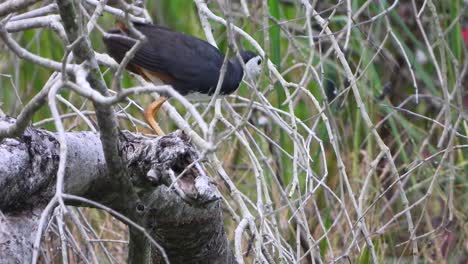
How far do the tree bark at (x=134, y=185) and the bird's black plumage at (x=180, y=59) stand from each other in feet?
2.86

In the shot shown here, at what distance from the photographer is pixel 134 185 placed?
2.18 m

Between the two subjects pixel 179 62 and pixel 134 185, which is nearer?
pixel 134 185

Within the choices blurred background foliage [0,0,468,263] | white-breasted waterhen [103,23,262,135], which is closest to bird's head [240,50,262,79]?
blurred background foliage [0,0,468,263]

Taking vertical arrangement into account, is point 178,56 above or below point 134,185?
above

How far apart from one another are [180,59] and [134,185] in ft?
3.41

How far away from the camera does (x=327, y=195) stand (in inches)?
140

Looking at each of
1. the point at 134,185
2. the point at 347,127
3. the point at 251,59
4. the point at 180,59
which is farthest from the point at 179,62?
the point at 347,127

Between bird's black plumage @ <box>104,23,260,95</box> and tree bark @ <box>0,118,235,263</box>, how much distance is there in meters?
0.87

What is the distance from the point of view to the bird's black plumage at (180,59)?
3096mm

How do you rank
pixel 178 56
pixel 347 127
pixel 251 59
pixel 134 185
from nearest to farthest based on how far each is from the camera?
pixel 134 185, pixel 178 56, pixel 251 59, pixel 347 127

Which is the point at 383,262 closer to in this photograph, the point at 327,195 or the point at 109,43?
the point at 327,195

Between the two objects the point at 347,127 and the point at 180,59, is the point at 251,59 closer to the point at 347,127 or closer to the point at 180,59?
the point at 180,59

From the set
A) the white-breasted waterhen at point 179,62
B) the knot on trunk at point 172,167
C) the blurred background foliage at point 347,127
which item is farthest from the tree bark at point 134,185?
the blurred background foliage at point 347,127

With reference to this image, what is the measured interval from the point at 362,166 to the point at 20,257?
2292mm
